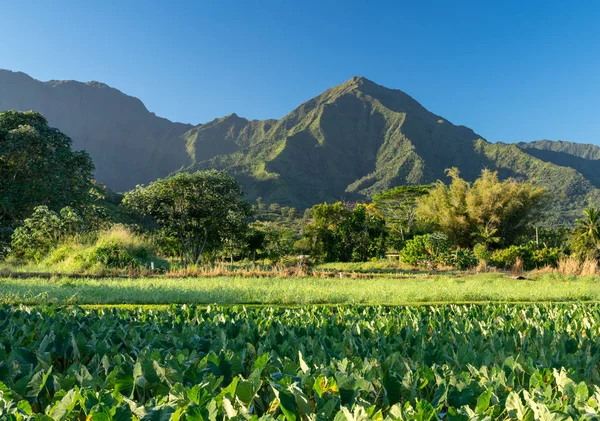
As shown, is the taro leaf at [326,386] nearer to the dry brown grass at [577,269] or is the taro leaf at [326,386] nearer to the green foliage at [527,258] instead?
the dry brown grass at [577,269]

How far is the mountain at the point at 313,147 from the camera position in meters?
81.4

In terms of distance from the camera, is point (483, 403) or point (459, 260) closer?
point (483, 403)

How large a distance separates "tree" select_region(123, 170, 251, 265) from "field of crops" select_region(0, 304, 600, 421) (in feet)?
43.2

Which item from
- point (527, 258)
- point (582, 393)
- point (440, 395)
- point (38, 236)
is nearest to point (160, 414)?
point (440, 395)

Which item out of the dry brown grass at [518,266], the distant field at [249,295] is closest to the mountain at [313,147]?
the dry brown grass at [518,266]

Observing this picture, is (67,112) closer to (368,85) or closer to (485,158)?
(368,85)

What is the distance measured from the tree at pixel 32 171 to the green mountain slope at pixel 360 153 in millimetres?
55317

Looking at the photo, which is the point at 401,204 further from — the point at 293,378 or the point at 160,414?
the point at 160,414

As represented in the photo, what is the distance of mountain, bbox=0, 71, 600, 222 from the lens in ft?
267

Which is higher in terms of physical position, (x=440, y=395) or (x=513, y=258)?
(x=440, y=395)

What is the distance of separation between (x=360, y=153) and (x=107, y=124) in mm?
89622

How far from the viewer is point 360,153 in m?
116

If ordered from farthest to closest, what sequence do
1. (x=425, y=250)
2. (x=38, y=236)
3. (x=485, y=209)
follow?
(x=485, y=209) < (x=425, y=250) < (x=38, y=236)

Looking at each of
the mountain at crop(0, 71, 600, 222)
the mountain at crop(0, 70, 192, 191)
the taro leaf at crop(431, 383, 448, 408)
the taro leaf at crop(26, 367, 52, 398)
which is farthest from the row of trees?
the mountain at crop(0, 70, 192, 191)
